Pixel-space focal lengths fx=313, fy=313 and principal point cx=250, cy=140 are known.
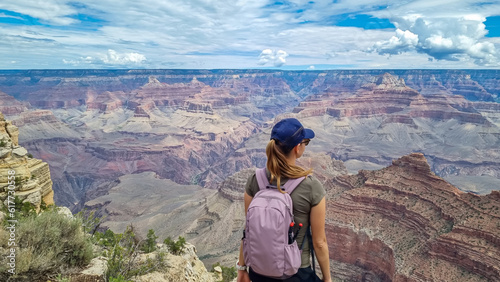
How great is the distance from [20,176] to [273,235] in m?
15.7

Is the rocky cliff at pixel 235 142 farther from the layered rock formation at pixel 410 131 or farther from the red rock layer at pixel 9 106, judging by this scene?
the red rock layer at pixel 9 106

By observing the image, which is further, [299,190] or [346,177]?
[346,177]

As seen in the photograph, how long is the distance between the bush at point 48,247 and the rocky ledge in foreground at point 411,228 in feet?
94.9

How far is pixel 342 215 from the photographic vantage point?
126ft

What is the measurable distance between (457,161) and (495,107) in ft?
346

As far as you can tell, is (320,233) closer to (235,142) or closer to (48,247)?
(48,247)

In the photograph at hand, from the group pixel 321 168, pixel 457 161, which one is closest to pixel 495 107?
pixel 457 161

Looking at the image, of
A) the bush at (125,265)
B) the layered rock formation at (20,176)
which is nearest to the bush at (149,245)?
the layered rock formation at (20,176)

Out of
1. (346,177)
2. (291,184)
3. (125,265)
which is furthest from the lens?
(346,177)

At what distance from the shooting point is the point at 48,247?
7.20m

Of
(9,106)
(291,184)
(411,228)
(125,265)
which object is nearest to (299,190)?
(291,184)

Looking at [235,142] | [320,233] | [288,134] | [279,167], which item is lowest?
[235,142]

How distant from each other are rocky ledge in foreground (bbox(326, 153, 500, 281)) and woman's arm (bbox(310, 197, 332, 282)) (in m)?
27.3

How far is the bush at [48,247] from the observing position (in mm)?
6469
